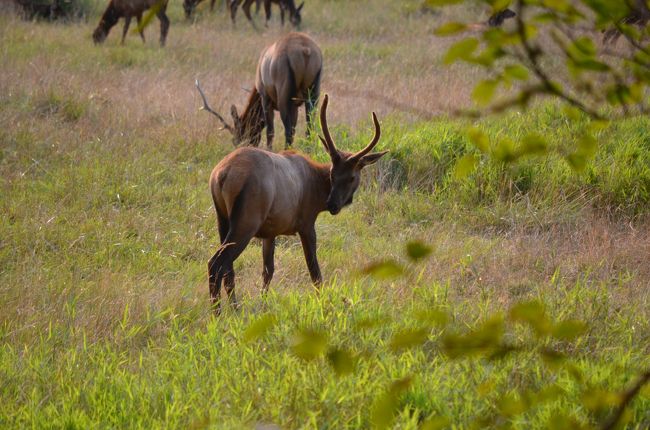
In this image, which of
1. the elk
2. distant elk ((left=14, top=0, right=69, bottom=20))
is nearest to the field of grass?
the elk

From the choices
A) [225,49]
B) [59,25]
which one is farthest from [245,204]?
[59,25]

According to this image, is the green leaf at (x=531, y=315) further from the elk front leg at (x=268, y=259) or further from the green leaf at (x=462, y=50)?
the elk front leg at (x=268, y=259)

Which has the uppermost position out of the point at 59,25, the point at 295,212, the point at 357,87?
the point at 295,212

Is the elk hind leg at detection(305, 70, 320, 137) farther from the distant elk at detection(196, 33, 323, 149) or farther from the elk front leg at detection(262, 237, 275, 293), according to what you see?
the elk front leg at detection(262, 237, 275, 293)

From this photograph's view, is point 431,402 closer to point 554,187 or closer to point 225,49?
point 554,187

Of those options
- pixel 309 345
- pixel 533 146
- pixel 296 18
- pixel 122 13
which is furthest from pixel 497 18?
pixel 296 18

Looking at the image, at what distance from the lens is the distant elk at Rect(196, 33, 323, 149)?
10.6 meters

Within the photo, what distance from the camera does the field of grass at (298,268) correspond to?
421 cm

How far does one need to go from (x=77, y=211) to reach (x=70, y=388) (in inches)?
143

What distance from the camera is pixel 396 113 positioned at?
1118 cm

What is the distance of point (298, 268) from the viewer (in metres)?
6.90

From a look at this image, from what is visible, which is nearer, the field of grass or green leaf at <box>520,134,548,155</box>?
green leaf at <box>520,134,548,155</box>

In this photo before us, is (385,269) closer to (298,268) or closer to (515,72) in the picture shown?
(515,72)

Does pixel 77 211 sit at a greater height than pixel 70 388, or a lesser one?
lesser
